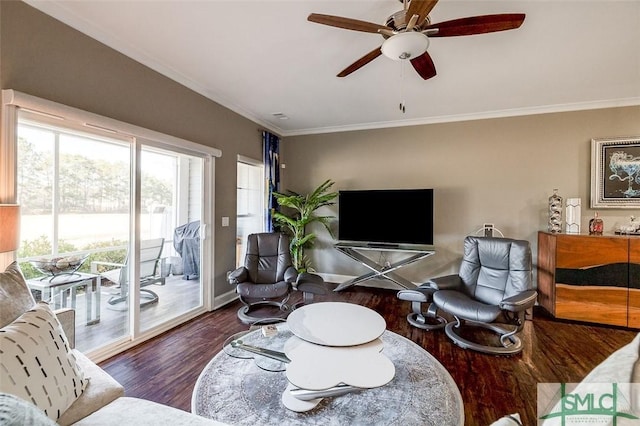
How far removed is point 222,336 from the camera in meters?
2.76

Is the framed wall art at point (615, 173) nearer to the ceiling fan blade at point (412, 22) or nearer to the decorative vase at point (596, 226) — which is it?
the decorative vase at point (596, 226)

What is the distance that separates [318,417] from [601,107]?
476 centimetres

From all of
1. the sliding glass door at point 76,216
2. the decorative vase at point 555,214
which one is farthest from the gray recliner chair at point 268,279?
the decorative vase at point 555,214

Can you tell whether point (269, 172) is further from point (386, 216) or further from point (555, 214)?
point (555, 214)

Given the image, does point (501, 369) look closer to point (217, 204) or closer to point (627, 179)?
point (627, 179)

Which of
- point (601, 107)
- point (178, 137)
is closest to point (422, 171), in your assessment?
point (601, 107)

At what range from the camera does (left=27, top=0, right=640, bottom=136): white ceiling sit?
75.7 inches

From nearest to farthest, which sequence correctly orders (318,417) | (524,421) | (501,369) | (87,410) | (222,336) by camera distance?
(87,410) < (318,417) < (524,421) < (501,369) < (222,336)

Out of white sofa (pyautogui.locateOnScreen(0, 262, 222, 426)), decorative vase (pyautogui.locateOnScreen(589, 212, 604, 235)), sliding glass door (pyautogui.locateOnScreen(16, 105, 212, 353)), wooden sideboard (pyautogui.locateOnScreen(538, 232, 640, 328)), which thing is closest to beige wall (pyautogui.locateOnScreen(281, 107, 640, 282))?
decorative vase (pyautogui.locateOnScreen(589, 212, 604, 235))

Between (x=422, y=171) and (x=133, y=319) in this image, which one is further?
(x=422, y=171)

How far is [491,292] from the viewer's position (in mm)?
2932

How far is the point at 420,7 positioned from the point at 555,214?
329cm

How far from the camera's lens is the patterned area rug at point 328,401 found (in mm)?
1383

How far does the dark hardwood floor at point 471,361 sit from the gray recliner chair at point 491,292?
164 millimetres
